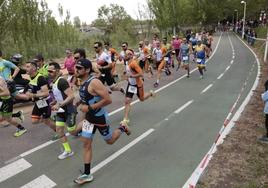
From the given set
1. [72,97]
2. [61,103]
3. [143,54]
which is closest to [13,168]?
[61,103]

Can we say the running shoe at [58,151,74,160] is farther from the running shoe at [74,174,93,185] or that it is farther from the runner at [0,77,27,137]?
the runner at [0,77,27,137]

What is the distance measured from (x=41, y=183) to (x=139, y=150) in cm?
223

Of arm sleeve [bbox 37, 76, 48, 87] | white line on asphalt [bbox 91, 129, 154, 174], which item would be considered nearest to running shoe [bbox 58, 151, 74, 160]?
white line on asphalt [bbox 91, 129, 154, 174]

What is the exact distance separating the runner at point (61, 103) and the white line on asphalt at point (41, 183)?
851mm

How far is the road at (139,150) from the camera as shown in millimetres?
5418

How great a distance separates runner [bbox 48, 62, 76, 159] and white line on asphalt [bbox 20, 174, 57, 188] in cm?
85

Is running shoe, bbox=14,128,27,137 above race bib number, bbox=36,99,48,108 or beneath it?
beneath

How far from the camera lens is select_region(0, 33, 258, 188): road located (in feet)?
17.8

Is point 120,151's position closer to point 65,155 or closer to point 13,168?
point 65,155

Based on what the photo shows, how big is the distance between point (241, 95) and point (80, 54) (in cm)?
718

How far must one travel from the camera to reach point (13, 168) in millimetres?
5922

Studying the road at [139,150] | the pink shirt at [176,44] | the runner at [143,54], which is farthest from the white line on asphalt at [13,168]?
the pink shirt at [176,44]

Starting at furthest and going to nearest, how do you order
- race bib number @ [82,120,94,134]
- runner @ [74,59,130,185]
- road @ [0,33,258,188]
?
road @ [0,33,258,188] → race bib number @ [82,120,94,134] → runner @ [74,59,130,185]

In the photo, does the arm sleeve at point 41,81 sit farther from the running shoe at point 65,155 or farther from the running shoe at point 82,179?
the running shoe at point 82,179
